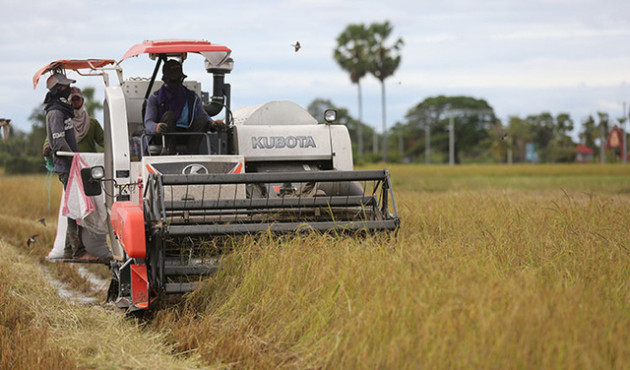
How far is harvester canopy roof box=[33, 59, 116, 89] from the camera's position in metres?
8.41

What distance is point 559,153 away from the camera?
258 feet

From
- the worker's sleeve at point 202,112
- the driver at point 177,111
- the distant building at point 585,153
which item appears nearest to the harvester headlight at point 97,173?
the driver at point 177,111

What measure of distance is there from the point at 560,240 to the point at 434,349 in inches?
127

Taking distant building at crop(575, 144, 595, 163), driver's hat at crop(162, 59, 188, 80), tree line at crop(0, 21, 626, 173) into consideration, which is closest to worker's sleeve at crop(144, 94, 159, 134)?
driver's hat at crop(162, 59, 188, 80)

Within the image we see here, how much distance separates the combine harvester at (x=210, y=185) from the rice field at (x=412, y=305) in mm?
287

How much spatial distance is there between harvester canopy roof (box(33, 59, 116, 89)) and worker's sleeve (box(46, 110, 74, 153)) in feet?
1.26

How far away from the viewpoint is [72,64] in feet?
28.0

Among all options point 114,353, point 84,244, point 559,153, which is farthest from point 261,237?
point 559,153

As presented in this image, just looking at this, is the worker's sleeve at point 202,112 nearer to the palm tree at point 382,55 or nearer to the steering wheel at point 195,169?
the steering wheel at point 195,169

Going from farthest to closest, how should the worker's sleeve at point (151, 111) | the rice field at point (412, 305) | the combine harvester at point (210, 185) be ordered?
the worker's sleeve at point (151, 111)
the combine harvester at point (210, 185)
the rice field at point (412, 305)

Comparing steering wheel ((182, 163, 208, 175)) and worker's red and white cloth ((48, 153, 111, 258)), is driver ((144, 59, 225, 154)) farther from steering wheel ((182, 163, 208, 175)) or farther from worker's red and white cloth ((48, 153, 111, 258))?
worker's red and white cloth ((48, 153, 111, 258))

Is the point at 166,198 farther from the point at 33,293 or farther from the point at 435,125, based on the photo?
the point at 435,125

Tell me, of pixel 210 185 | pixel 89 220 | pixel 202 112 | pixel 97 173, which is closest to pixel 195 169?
pixel 210 185

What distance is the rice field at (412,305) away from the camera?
13.1 ft
